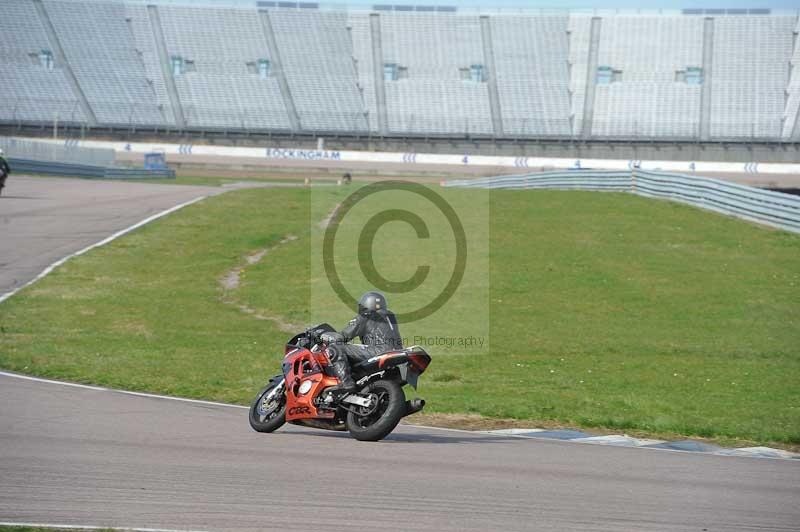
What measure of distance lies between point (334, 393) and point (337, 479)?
204cm

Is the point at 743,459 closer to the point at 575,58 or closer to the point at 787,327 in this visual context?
the point at 787,327

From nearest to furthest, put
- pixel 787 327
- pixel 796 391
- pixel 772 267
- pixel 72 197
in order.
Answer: pixel 796 391
pixel 787 327
pixel 772 267
pixel 72 197

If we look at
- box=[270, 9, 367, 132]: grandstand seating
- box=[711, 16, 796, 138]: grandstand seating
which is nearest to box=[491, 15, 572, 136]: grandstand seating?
box=[711, 16, 796, 138]: grandstand seating

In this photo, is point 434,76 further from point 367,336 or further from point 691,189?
point 367,336

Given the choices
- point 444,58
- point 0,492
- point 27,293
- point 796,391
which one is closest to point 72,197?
point 27,293

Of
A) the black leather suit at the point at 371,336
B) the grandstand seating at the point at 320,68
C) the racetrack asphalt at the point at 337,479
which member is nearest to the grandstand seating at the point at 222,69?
the grandstand seating at the point at 320,68

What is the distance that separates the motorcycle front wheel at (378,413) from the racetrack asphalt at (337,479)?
190 millimetres

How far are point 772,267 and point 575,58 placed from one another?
174 feet

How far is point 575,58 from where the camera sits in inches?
2901

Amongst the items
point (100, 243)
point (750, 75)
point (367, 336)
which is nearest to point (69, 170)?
point (100, 243)

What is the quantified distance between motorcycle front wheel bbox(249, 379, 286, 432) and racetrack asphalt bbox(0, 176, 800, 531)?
0.11m

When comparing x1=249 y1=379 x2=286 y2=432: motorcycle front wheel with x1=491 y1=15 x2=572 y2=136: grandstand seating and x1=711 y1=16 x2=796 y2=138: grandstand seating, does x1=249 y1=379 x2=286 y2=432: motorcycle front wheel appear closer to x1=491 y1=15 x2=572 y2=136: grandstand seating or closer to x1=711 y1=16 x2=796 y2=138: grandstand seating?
x1=491 y1=15 x2=572 y2=136: grandstand seating

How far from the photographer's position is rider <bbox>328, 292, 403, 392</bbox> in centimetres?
977

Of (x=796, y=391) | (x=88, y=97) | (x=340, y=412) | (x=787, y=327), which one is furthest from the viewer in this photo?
(x=88, y=97)
